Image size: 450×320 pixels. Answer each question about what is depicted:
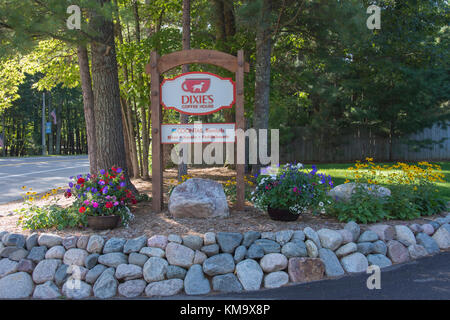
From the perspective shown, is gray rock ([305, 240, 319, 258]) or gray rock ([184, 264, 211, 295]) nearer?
gray rock ([184, 264, 211, 295])

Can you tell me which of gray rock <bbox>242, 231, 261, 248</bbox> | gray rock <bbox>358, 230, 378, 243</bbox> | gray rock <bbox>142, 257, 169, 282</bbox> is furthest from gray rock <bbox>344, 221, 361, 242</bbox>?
gray rock <bbox>142, 257, 169, 282</bbox>

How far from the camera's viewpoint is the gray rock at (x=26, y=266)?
13.5ft

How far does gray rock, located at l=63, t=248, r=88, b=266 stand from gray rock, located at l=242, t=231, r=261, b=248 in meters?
1.80

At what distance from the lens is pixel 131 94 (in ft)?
30.1

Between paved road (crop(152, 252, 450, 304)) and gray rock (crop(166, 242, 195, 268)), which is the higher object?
gray rock (crop(166, 242, 195, 268))

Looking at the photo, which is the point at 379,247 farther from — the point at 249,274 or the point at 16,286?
the point at 16,286

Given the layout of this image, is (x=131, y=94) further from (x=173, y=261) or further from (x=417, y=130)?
(x=417, y=130)

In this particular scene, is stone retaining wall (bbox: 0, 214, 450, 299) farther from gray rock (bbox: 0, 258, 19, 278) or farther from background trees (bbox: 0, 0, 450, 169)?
background trees (bbox: 0, 0, 450, 169)

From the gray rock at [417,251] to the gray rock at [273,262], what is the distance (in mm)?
1763

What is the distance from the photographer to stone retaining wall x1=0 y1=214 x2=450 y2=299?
12.9ft
